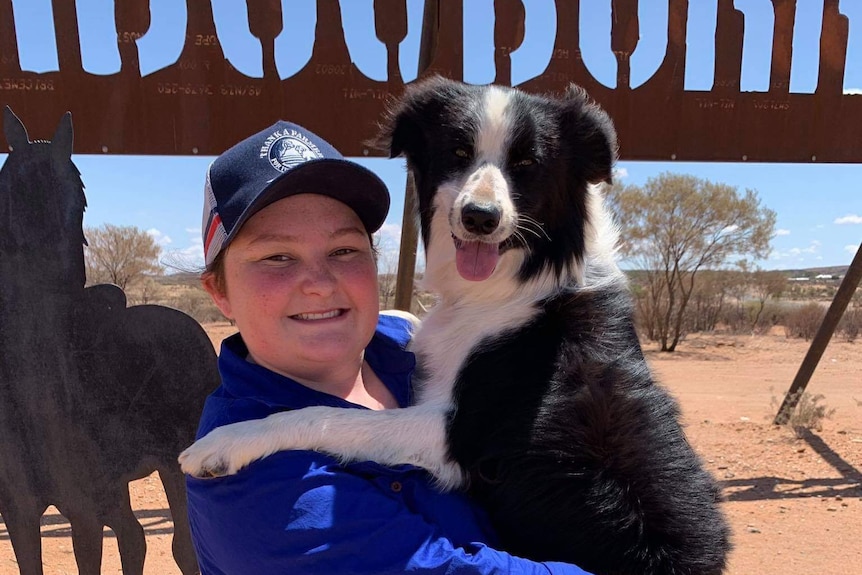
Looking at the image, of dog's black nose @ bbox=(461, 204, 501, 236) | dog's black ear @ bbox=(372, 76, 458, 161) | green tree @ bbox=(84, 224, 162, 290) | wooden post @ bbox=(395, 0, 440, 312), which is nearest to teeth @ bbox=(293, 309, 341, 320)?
dog's black nose @ bbox=(461, 204, 501, 236)

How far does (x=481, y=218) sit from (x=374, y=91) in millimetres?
1932

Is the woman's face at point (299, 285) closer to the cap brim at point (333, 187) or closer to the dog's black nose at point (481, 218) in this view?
the cap brim at point (333, 187)

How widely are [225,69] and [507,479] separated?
2868 mm

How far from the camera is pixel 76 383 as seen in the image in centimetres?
287

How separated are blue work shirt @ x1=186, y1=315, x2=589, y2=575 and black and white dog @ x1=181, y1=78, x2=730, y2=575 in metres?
0.16

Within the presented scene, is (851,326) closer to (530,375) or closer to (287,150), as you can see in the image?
(530,375)

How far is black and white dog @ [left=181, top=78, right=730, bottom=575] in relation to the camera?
1640 mm

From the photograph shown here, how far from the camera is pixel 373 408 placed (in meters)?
1.88

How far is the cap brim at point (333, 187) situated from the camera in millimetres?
1362

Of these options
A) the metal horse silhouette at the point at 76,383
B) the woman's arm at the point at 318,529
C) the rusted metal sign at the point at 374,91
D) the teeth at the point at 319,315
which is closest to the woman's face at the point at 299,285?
the teeth at the point at 319,315

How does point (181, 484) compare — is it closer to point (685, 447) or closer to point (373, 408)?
point (373, 408)

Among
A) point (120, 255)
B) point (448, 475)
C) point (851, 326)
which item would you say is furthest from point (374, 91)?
point (851, 326)

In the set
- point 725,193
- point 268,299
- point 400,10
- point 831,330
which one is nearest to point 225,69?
point 400,10

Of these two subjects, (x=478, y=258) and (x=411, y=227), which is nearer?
(x=478, y=258)
